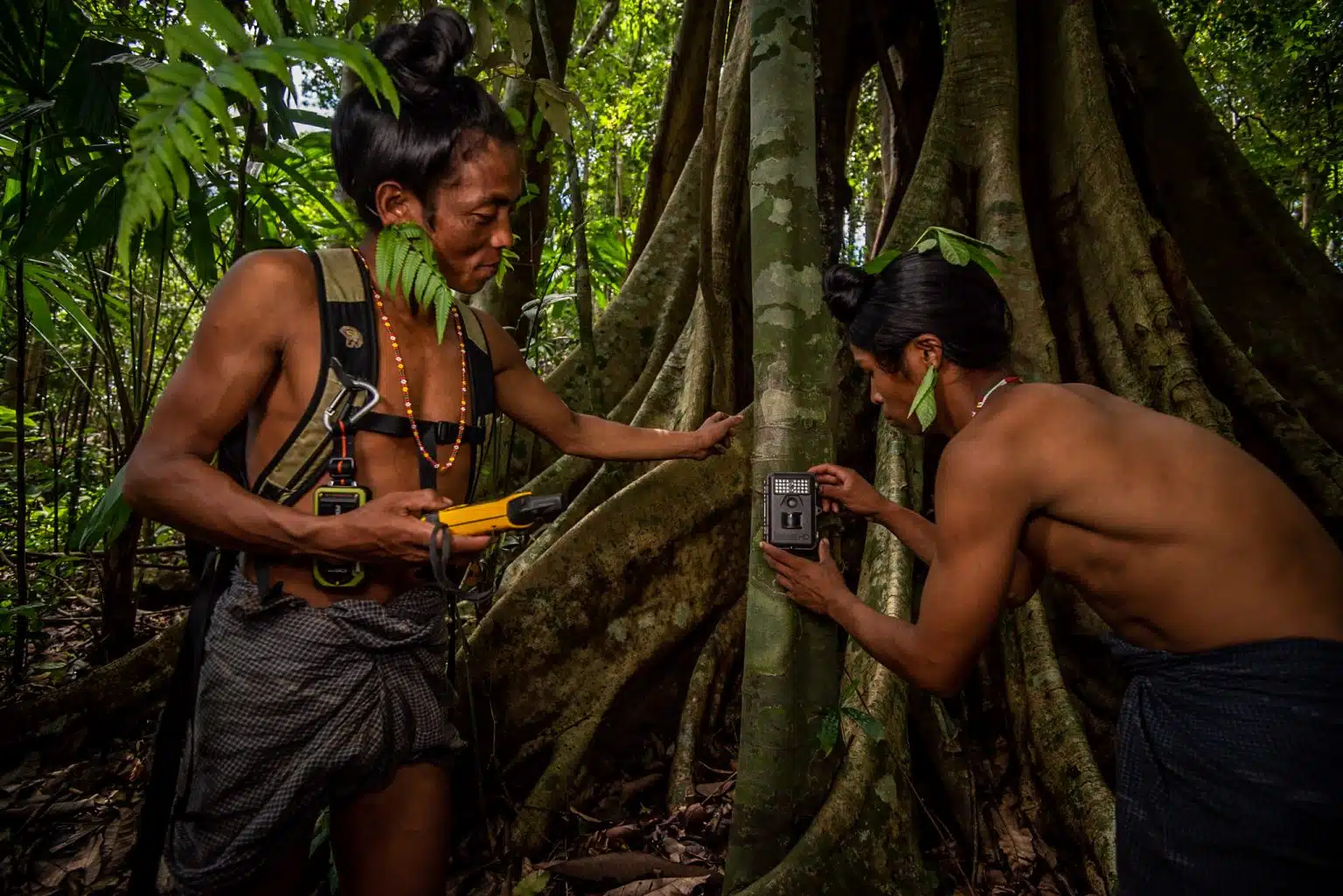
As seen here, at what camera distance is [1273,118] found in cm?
827

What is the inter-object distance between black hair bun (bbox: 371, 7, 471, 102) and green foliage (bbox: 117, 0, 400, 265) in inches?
10.4

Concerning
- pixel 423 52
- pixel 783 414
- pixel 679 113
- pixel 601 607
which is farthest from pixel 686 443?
pixel 679 113

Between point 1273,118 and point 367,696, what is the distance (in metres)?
11.2

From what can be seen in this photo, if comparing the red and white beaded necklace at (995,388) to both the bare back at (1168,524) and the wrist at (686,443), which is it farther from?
the wrist at (686,443)

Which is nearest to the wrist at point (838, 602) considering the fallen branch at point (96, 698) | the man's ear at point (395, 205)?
the man's ear at point (395, 205)

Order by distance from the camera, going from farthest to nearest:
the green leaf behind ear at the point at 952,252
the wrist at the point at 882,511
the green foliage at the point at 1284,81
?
1. the green foliage at the point at 1284,81
2. the wrist at the point at 882,511
3. the green leaf behind ear at the point at 952,252

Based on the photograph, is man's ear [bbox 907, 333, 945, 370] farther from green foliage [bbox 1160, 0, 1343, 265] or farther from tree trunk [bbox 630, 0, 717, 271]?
green foliage [bbox 1160, 0, 1343, 265]

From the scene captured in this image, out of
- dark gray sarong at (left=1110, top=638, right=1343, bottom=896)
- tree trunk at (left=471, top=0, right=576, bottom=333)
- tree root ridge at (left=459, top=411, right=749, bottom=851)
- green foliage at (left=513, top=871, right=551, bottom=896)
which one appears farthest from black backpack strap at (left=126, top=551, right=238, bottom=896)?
tree trunk at (left=471, top=0, right=576, bottom=333)

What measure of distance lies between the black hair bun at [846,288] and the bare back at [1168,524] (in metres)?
0.50

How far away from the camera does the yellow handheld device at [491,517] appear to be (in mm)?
1277

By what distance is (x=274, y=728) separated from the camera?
1.45 metres

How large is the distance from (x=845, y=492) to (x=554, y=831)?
163 cm

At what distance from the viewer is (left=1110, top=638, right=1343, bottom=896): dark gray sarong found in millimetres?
1331

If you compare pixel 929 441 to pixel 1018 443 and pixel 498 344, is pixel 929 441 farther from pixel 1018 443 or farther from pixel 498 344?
pixel 498 344
